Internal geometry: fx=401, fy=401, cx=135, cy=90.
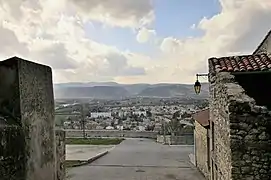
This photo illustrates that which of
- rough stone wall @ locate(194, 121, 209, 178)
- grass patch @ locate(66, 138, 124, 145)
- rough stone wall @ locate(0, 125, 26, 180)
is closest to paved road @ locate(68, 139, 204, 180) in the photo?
rough stone wall @ locate(194, 121, 209, 178)

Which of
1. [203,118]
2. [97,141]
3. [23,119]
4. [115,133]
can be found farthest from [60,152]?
[115,133]

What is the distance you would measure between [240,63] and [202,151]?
863cm

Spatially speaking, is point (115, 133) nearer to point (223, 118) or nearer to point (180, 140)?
point (180, 140)

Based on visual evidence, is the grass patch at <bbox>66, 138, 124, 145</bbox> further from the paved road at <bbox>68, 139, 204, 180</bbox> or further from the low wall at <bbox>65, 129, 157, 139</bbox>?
the paved road at <bbox>68, 139, 204, 180</bbox>

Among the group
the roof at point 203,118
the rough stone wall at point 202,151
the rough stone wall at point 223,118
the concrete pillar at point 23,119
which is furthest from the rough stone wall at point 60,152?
the rough stone wall at point 202,151

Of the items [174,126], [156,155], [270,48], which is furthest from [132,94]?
[270,48]

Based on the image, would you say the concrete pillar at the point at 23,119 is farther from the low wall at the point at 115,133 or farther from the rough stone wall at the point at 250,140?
the low wall at the point at 115,133

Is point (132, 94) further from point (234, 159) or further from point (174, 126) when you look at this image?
point (234, 159)

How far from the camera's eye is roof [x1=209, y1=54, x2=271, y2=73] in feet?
31.0

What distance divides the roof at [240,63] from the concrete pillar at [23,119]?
4.33 meters

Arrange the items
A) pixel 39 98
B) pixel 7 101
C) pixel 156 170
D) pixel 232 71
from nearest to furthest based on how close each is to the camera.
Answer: pixel 7 101
pixel 39 98
pixel 232 71
pixel 156 170

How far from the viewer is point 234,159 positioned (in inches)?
271

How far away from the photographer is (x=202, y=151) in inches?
707

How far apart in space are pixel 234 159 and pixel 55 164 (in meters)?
3.85
